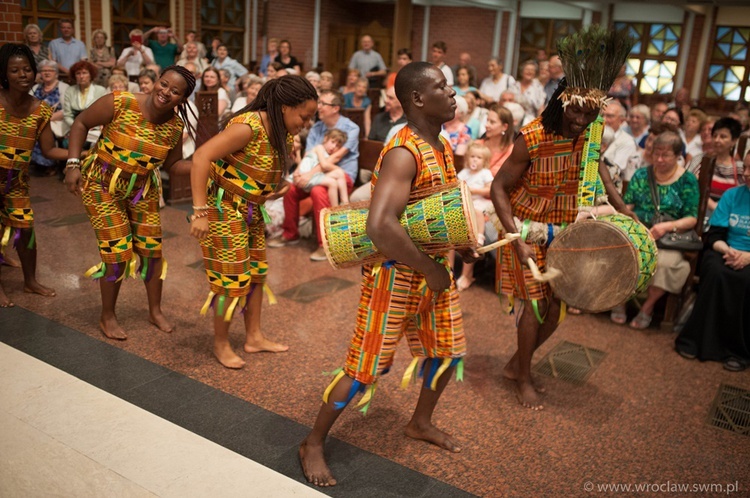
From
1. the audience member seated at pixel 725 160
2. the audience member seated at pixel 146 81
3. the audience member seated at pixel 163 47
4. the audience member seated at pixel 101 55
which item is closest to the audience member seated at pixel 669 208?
the audience member seated at pixel 725 160

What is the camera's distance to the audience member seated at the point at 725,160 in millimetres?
5426

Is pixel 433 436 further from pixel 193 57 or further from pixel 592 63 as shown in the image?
pixel 193 57

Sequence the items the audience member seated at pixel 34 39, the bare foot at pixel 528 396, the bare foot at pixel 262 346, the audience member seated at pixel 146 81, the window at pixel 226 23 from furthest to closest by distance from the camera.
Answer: the window at pixel 226 23
the audience member seated at pixel 34 39
the audience member seated at pixel 146 81
the bare foot at pixel 262 346
the bare foot at pixel 528 396

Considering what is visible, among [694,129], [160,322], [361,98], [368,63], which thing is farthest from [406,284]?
[368,63]

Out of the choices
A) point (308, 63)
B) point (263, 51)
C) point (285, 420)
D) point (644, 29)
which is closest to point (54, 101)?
point (285, 420)

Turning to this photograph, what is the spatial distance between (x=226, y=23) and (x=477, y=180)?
1075 centimetres

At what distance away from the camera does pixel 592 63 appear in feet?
10.4

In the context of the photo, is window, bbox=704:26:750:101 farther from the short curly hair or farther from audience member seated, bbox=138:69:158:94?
the short curly hair

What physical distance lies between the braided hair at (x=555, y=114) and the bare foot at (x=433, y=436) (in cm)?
147

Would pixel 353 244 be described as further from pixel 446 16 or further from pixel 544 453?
pixel 446 16

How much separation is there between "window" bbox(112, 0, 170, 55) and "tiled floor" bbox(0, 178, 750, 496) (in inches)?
351

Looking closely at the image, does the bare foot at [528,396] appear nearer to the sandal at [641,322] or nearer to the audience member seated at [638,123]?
the sandal at [641,322]

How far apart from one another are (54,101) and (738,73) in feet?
40.0

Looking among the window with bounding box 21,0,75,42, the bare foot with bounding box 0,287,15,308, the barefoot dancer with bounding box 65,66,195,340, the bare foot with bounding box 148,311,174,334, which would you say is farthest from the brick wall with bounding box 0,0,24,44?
the window with bounding box 21,0,75,42
